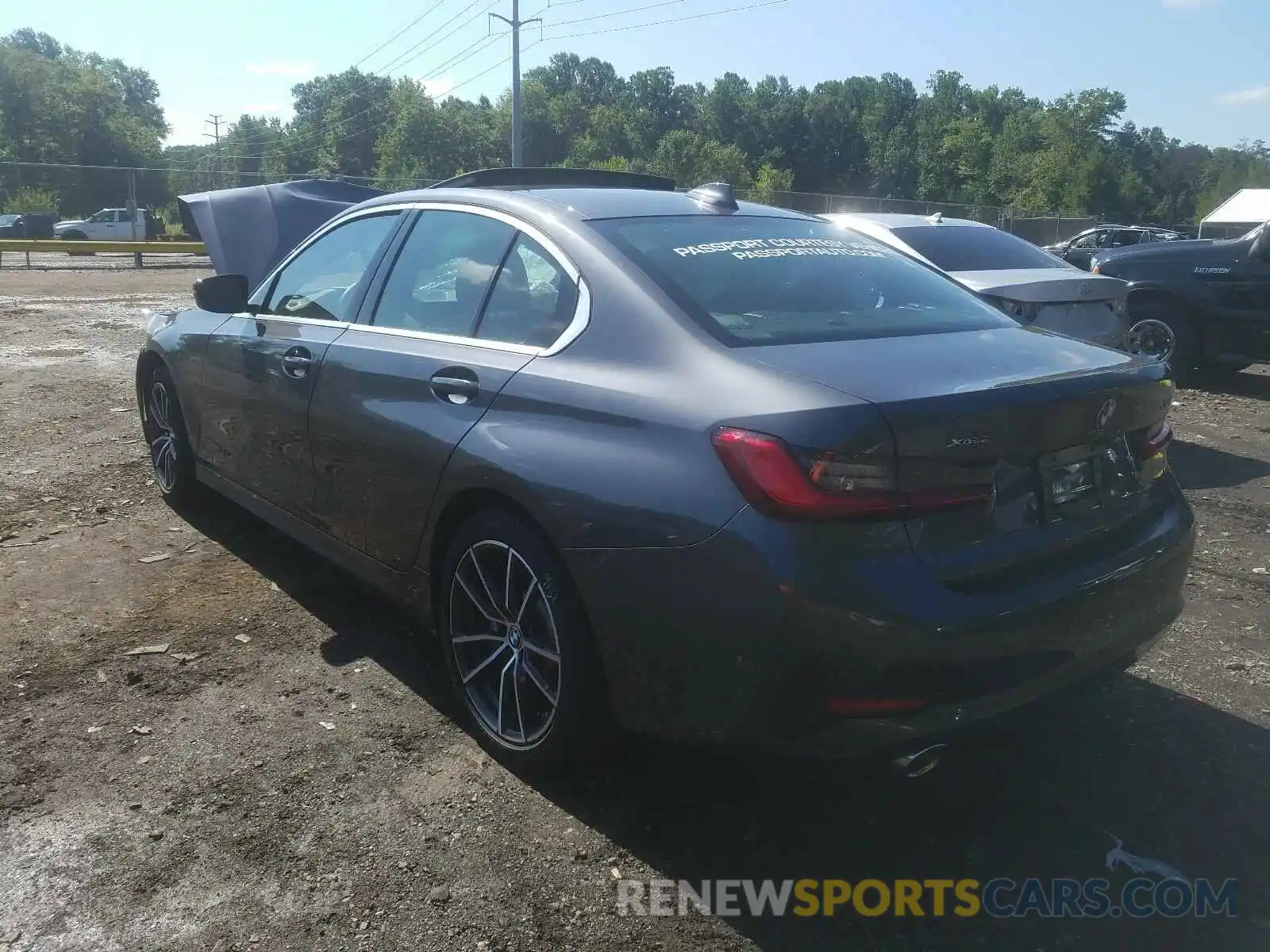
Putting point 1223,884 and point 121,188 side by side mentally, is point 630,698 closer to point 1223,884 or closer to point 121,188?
point 1223,884

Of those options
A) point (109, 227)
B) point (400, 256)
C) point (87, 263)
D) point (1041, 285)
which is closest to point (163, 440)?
point (400, 256)

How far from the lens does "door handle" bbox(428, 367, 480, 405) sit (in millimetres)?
3102

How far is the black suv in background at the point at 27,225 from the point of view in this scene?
3516 centimetres

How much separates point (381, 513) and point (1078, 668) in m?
2.15

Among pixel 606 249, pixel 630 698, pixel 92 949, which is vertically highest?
pixel 606 249

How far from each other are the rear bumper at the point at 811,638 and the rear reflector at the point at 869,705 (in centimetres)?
1

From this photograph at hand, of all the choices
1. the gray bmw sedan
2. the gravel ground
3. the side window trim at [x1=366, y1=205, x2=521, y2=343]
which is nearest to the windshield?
the gray bmw sedan

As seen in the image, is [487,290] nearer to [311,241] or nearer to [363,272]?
[363,272]

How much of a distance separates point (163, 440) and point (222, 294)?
125 centimetres

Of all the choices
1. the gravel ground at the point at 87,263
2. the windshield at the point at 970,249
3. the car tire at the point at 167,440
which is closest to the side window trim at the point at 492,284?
the car tire at the point at 167,440

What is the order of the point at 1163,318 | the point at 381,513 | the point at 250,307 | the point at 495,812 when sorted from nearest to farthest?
1. the point at 495,812
2. the point at 381,513
3. the point at 250,307
4. the point at 1163,318

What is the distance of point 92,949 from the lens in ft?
7.77

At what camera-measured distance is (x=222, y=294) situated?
182 inches

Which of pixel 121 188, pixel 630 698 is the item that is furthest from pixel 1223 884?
pixel 121 188
